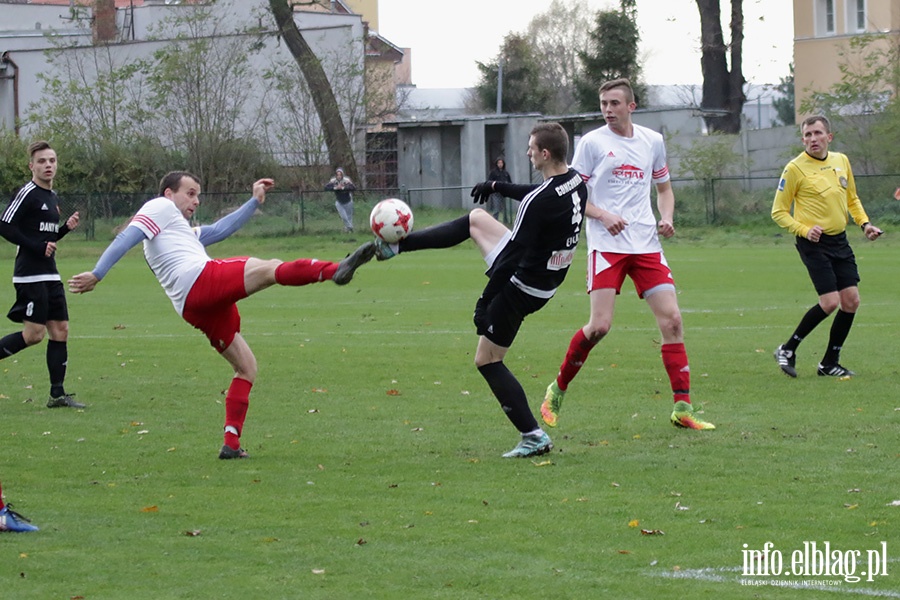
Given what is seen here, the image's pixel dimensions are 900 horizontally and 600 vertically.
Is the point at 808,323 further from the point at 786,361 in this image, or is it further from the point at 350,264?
the point at 350,264

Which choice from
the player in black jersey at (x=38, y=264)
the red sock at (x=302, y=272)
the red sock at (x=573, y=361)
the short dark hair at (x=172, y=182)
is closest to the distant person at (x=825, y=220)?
the red sock at (x=573, y=361)

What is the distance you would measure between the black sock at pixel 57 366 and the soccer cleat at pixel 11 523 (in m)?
4.26

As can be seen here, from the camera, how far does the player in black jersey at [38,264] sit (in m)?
9.98

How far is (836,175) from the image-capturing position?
423 inches

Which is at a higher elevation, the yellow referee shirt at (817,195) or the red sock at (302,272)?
the yellow referee shirt at (817,195)

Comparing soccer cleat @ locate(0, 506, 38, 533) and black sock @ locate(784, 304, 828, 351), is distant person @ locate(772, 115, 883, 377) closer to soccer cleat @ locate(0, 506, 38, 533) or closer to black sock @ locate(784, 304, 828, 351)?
black sock @ locate(784, 304, 828, 351)

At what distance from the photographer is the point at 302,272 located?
736 centimetres

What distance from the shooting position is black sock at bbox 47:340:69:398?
10.1 metres

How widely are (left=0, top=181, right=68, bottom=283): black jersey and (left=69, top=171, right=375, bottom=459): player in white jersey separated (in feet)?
8.04

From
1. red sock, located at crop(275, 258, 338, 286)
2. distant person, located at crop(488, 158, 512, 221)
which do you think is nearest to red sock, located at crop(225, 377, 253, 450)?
red sock, located at crop(275, 258, 338, 286)

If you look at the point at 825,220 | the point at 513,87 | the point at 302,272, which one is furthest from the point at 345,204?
the point at 513,87

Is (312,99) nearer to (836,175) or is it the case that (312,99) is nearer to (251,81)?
(251,81)

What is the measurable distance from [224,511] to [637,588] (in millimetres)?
2367

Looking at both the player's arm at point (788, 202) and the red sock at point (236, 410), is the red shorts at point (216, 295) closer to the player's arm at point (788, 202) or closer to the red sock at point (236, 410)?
the red sock at point (236, 410)
